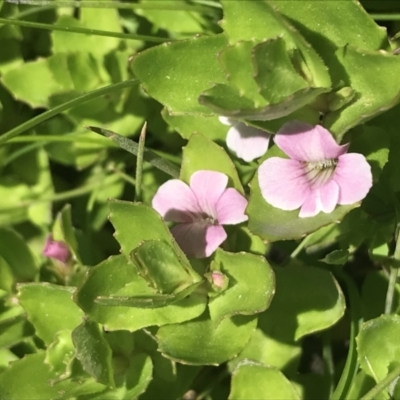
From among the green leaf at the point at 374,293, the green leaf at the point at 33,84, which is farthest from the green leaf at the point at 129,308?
the green leaf at the point at 33,84

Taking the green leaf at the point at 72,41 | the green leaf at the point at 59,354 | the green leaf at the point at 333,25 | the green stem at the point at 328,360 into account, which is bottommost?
the green stem at the point at 328,360

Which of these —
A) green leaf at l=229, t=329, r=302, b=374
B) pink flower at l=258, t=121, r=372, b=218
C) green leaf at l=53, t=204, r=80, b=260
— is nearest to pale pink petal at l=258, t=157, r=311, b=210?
pink flower at l=258, t=121, r=372, b=218

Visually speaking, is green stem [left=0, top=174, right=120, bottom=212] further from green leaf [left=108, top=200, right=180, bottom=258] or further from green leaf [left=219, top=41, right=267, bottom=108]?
green leaf [left=219, top=41, right=267, bottom=108]

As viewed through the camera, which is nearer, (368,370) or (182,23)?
(368,370)

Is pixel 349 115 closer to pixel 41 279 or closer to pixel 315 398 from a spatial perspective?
pixel 315 398

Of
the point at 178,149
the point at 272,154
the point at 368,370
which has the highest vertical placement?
the point at 272,154

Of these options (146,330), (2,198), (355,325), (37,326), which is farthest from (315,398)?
(2,198)

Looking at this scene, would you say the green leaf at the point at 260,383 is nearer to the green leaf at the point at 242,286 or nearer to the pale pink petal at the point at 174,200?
the green leaf at the point at 242,286

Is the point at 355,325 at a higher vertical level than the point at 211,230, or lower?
lower
